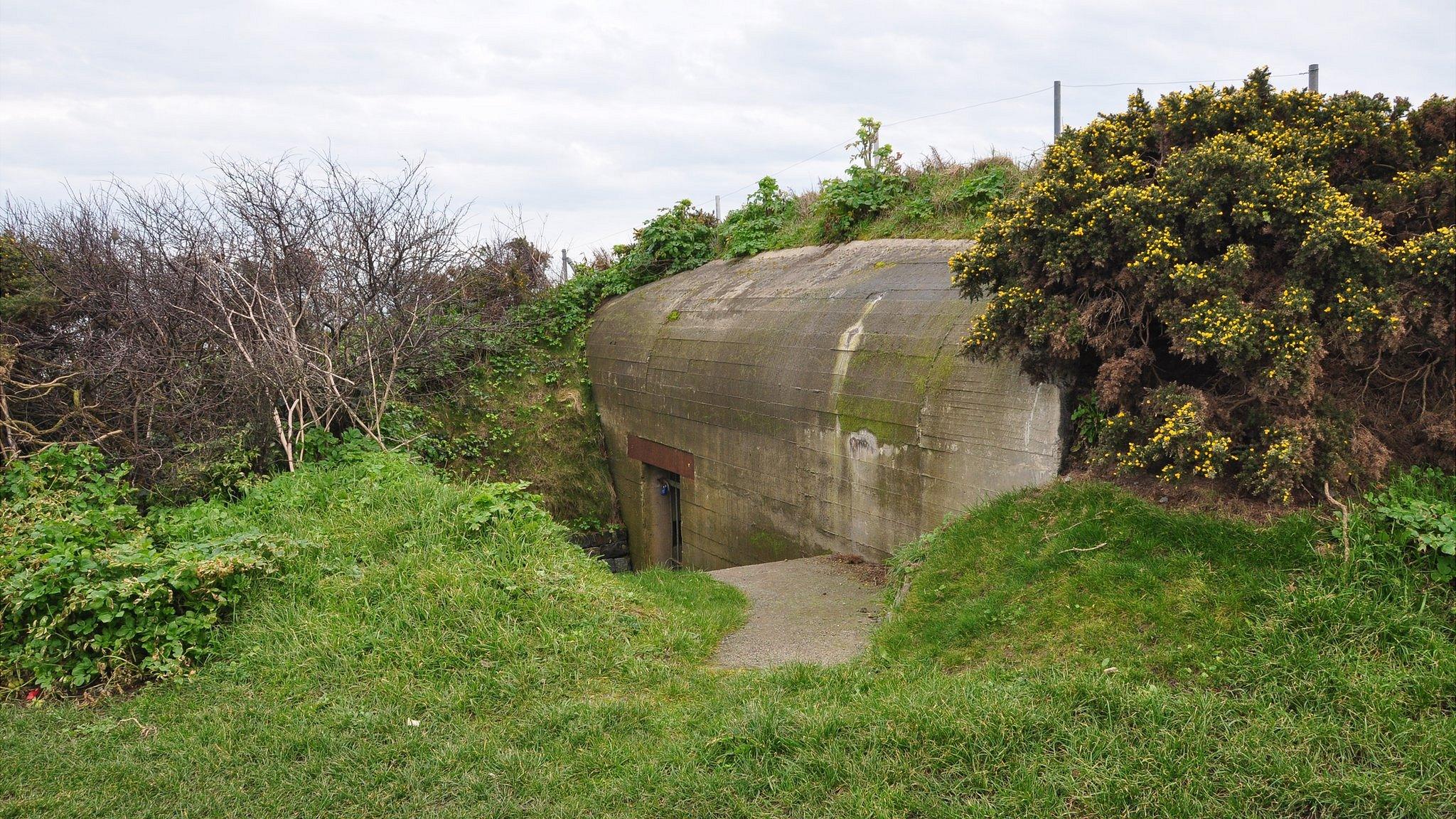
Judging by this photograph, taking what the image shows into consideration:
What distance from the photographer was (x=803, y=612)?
21.9 ft

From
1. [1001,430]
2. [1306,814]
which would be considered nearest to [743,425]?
[1001,430]

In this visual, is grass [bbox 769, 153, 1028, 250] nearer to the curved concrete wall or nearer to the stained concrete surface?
the curved concrete wall

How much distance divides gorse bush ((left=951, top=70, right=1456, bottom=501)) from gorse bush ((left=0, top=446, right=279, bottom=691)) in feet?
16.0

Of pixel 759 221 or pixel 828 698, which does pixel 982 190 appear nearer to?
pixel 759 221

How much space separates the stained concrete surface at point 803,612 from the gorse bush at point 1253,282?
1.96m

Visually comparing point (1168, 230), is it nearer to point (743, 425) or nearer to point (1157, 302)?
point (1157, 302)

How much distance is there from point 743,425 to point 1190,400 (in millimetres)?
5012

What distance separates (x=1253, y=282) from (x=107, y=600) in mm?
6439

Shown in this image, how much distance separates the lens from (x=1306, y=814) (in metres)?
3.36

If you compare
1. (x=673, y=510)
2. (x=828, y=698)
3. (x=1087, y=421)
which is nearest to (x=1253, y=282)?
(x=1087, y=421)

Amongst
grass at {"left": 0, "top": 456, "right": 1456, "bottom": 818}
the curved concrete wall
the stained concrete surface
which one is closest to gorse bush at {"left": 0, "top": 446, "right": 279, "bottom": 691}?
grass at {"left": 0, "top": 456, "right": 1456, "bottom": 818}

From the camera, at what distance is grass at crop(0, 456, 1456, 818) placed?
11.8 feet

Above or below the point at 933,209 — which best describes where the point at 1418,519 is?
below

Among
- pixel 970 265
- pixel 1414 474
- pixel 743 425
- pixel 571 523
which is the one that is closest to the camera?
pixel 1414 474
